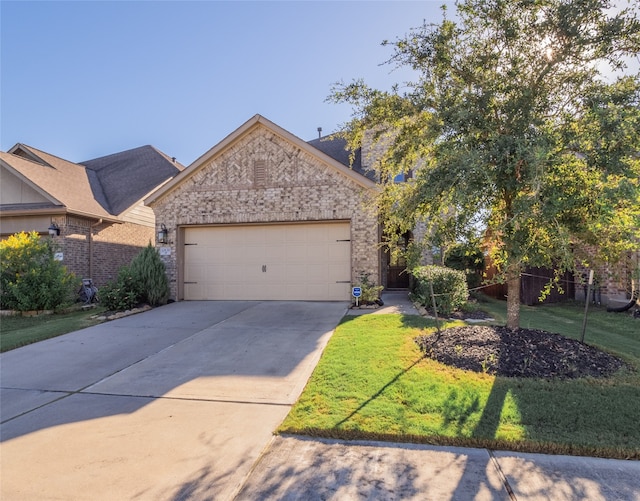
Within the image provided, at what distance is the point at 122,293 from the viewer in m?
9.38

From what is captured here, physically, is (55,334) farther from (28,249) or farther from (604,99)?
(604,99)

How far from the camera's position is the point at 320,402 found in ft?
12.6

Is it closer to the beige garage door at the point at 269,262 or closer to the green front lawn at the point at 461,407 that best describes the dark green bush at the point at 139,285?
the beige garage door at the point at 269,262

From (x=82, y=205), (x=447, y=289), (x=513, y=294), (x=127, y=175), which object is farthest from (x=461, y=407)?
(x=127, y=175)

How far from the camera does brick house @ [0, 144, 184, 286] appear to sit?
12055 mm

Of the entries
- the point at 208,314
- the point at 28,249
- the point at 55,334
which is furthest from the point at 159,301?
the point at 28,249

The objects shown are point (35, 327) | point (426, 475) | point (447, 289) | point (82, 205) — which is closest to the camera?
point (426, 475)

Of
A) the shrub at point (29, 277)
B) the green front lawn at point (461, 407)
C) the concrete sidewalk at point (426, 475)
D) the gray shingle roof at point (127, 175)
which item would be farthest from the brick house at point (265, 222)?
the concrete sidewalk at point (426, 475)

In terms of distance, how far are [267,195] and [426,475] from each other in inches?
346

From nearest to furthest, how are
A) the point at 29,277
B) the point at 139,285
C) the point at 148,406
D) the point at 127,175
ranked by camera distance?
the point at 148,406 < the point at 139,285 < the point at 29,277 < the point at 127,175

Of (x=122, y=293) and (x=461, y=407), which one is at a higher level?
(x=122, y=293)

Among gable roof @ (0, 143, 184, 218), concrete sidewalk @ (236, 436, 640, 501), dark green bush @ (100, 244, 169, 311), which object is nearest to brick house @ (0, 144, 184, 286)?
gable roof @ (0, 143, 184, 218)

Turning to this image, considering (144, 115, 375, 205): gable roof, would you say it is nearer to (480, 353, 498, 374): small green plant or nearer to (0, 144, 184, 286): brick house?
(0, 144, 184, 286): brick house

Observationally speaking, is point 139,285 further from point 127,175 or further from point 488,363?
point 488,363
